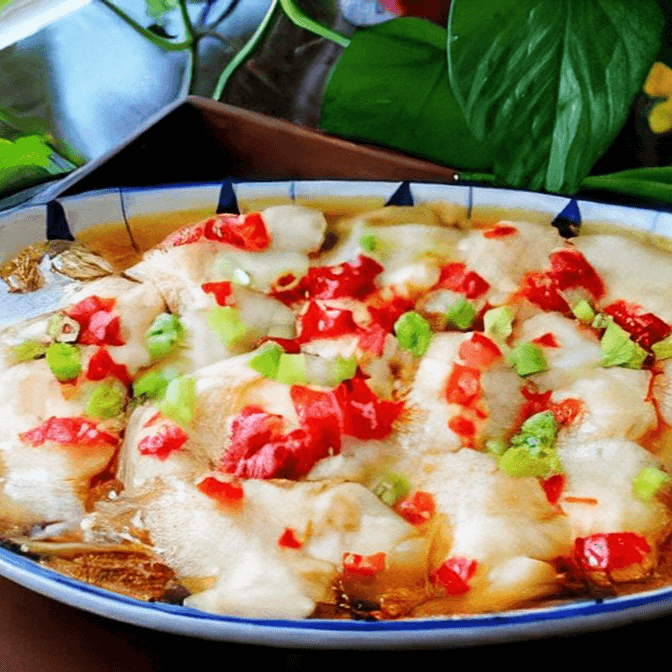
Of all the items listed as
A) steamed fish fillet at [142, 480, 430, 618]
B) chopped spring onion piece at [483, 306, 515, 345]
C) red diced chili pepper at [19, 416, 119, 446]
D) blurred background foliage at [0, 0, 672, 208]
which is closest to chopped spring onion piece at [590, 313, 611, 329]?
chopped spring onion piece at [483, 306, 515, 345]

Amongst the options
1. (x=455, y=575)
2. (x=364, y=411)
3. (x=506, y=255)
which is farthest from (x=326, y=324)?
(x=455, y=575)

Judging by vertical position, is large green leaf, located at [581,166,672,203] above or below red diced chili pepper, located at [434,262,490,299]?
below

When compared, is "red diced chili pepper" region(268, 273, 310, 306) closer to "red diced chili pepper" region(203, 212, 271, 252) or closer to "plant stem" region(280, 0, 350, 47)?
"red diced chili pepper" region(203, 212, 271, 252)

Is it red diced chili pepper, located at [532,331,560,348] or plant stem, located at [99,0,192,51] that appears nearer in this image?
red diced chili pepper, located at [532,331,560,348]

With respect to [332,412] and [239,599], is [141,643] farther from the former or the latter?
[332,412]

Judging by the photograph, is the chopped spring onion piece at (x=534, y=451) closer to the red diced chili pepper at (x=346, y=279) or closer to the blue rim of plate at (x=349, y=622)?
the blue rim of plate at (x=349, y=622)

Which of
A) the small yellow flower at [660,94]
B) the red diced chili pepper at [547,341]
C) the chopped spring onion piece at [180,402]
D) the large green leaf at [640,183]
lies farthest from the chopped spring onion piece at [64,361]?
the small yellow flower at [660,94]
